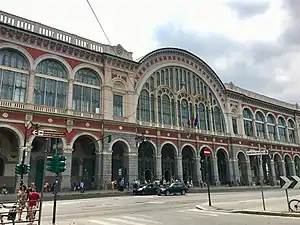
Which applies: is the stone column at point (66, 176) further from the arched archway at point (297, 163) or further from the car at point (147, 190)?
the arched archway at point (297, 163)

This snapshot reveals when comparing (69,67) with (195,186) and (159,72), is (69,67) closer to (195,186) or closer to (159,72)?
(159,72)

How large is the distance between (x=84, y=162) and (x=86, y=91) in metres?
9.38

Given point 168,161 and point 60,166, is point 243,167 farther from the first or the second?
point 60,166

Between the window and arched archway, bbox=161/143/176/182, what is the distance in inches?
371

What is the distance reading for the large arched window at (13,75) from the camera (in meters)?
30.8

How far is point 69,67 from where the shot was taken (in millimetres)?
35562

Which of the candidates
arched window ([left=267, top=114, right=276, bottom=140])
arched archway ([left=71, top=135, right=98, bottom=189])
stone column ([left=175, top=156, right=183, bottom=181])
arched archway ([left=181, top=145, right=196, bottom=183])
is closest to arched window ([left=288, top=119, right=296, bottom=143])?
arched window ([left=267, top=114, right=276, bottom=140])

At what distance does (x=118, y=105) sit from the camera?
39.4 m

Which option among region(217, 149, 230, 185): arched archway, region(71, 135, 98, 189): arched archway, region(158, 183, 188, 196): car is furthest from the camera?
region(217, 149, 230, 185): arched archway

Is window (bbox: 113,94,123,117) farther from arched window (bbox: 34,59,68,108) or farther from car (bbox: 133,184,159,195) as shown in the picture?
car (bbox: 133,184,159,195)

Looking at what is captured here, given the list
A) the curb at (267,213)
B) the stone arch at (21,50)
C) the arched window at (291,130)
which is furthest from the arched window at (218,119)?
the curb at (267,213)

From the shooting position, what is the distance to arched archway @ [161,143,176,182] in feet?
147

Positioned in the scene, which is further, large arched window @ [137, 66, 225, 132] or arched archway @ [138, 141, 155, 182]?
large arched window @ [137, 66, 225, 132]

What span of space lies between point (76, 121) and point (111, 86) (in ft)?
23.8
